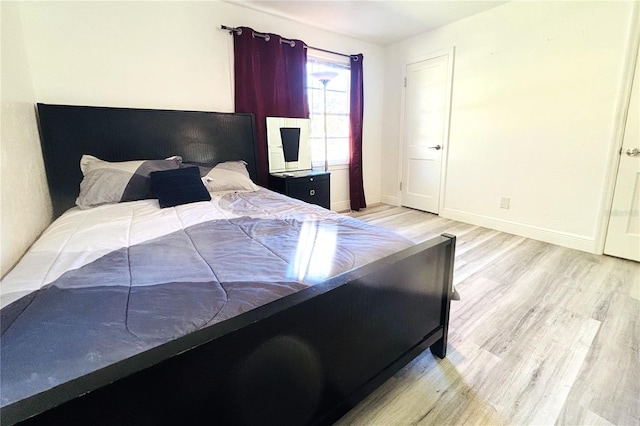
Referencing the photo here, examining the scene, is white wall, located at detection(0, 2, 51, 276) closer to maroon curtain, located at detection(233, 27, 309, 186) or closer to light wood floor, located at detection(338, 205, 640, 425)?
maroon curtain, located at detection(233, 27, 309, 186)

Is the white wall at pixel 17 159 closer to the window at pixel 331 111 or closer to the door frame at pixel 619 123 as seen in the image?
the window at pixel 331 111

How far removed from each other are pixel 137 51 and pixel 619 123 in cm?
410

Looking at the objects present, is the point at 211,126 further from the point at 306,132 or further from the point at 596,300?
the point at 596,300

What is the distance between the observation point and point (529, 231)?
3.09 m

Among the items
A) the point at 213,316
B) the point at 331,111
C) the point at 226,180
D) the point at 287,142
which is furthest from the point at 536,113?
the point at 213,316

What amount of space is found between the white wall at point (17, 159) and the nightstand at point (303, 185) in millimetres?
1867

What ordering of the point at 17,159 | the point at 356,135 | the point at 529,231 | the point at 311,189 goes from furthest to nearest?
the point at 356,135 < the point at 311,189 < the point at 529,231 < the point at 17,159

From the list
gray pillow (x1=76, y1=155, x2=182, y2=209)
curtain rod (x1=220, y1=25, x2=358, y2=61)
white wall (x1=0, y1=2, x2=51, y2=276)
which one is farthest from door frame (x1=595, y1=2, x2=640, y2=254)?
white wall (x1=0, y1=2, x2=51, y2=276)

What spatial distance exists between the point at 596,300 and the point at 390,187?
2.92m

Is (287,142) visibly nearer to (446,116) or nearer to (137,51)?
(137,51)

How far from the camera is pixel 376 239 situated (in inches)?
52.3

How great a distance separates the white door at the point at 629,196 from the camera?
2367mm

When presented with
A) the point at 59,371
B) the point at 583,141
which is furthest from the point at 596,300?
the point at 59,371

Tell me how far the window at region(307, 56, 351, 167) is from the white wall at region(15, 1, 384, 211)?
0.58 meters
